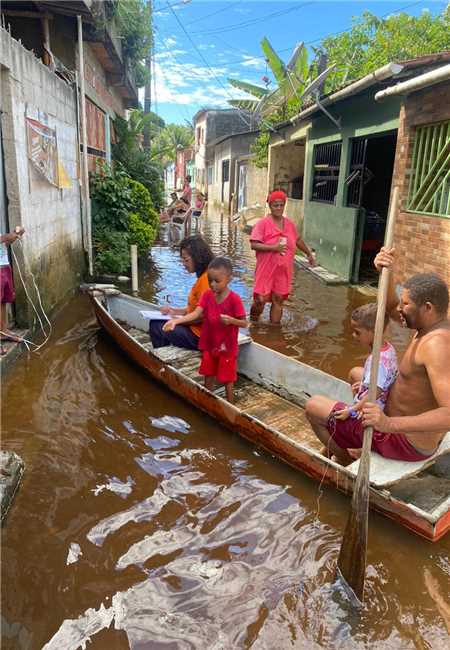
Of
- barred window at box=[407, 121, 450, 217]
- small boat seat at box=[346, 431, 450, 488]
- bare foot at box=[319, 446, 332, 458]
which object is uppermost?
barred window at box=[407, 121, 450, 217]

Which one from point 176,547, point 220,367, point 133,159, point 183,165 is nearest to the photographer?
point 176,547

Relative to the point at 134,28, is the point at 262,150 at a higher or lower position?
lower

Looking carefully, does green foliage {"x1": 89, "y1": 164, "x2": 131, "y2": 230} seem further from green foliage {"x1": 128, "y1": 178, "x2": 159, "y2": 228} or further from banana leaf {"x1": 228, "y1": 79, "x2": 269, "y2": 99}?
banana leaf {"x1": 228, "y1": 79, "x2": 269, "y2": 99}

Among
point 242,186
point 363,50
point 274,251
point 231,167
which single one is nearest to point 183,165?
point 231,167

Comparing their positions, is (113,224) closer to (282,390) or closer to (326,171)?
(326,171)

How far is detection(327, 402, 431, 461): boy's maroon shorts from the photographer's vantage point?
10.2ft

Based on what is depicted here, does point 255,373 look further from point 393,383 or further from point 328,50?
point 328,50

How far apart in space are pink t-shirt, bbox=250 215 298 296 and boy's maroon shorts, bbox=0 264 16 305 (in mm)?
3072

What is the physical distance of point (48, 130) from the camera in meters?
7.11

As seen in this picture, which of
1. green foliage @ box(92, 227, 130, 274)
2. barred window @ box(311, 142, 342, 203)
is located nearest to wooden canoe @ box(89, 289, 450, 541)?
green foliage @ box(92, 227, 130, 274)

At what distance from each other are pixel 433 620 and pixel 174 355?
3.22 meters

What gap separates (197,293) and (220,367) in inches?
31.9

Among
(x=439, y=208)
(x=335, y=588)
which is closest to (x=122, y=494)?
(x=335, y=588)

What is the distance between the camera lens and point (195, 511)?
3418mm
